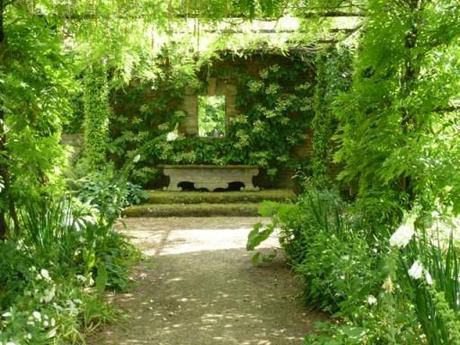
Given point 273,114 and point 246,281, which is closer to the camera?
point 246,281

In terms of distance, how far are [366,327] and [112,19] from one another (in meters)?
Answer: 5.85

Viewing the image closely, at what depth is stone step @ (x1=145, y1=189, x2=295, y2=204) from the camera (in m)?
11.4

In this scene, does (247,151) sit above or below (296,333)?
above

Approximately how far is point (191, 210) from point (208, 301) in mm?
5694

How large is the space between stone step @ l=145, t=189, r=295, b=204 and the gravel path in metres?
3.42

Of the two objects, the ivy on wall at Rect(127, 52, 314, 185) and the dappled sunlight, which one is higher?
the ivy on wall at Rect(127, 52, 314, 185)

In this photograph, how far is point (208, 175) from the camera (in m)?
12.5

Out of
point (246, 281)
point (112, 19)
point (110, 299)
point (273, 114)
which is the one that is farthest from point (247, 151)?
point (110, 299)

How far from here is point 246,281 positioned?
19.3ft

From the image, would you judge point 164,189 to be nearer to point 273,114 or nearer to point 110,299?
point 273,114

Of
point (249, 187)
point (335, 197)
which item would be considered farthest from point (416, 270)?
point (249, 187)

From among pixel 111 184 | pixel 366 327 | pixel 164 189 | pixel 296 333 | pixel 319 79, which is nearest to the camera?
pixel 366 327

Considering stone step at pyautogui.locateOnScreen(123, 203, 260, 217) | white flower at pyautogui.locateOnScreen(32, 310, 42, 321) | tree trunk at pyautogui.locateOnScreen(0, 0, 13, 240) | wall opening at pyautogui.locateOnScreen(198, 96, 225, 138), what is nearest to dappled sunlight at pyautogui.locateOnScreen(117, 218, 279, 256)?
stone step at pyautogui.locateOnScreen(123, 203, 260, 217)

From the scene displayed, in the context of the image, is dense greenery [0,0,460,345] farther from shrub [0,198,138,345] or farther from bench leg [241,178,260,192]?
bench leg [241,178,260,192]
